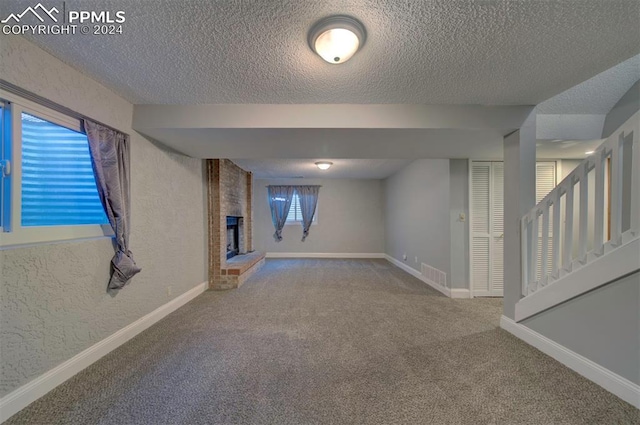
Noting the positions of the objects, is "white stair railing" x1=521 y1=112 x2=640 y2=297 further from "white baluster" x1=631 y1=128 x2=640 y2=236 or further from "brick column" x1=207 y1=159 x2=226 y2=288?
"brick column" x1=207 y1=159 x2=226 y2=288

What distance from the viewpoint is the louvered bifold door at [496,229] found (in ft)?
10.8

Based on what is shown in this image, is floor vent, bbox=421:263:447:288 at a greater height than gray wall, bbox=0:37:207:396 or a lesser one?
lesser

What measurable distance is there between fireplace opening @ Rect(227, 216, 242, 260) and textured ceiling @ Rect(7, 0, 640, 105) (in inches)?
120

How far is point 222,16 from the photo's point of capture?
1.21m

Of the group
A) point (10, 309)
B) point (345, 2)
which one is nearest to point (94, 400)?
point (10, 309)

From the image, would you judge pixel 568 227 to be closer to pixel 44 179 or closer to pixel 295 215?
pixel 44 179

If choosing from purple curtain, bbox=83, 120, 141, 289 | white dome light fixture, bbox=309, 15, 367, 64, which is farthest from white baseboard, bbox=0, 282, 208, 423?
white dome light fixture, bbox=309, 15, 367, 64

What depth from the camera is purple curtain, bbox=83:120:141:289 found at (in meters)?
1.82

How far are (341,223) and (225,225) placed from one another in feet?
11.3

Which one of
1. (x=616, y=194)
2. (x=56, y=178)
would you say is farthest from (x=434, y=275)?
(x=56, y=178)

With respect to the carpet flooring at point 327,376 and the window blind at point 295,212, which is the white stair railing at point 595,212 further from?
the window blind at point 295,212

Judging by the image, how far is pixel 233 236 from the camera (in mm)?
5016

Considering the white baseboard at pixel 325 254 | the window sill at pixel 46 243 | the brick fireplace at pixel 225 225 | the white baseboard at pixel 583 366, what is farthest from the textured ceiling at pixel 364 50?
the white baseboard at pixel 325 254

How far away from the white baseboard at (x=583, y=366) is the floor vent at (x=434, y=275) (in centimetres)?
122
